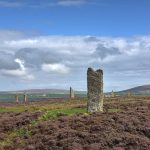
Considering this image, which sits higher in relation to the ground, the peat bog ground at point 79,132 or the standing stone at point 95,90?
the standing stone at point 95,90

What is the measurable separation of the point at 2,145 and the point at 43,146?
10.5 feet

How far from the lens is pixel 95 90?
44.6 metres

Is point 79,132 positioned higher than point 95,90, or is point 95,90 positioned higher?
point 95,90

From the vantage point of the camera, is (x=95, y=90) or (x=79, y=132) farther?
(x=95, y=90)

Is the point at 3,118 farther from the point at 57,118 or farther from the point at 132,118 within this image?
the point at 132,118

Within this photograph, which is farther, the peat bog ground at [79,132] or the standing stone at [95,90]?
the standing stone at [95,90]

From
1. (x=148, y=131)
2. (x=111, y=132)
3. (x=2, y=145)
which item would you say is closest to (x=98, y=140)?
(x=111, y=132)

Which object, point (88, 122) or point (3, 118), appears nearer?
point (88, 122)

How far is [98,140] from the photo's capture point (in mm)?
32375

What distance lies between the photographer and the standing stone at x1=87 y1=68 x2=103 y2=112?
1746 inches

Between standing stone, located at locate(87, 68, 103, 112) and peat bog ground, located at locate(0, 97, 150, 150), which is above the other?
standing stone, located at locate(87, 68, 103, 112)

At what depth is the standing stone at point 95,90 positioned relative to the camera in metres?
44.3

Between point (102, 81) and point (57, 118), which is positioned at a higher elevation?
point (102, 81)

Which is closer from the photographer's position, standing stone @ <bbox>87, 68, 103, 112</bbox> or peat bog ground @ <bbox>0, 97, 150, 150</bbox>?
peat bog ground @ <bbox>0, 97, 150, 150</bbox>
